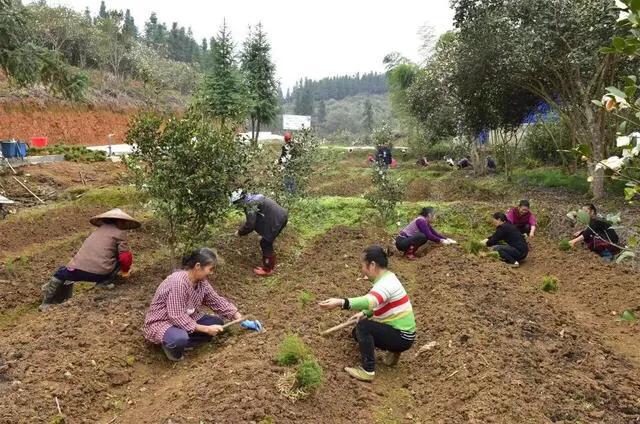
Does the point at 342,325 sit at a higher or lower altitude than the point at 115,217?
lower

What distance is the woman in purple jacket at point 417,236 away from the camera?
399 inches

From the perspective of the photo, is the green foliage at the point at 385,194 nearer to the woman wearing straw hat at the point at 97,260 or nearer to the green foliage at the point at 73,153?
the woman wearing straw hat at the point at 97,260

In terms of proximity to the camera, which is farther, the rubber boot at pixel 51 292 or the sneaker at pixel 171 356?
the rubber boot at pixel 51 292

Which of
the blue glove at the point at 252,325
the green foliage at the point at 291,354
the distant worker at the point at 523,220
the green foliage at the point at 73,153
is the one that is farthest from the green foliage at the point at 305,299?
the green foliage at the point at 73,153

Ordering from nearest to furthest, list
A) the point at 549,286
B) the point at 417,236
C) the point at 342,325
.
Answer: the point at 342,325, the point at 549,286, the point at 417,236

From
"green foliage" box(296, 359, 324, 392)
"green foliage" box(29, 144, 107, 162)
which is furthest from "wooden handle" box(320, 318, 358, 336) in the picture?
"green foliage" box(29, 144, 107, 162)

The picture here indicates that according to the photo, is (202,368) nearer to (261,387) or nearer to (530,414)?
(261,387)

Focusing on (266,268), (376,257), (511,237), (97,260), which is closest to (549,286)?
(511,237)

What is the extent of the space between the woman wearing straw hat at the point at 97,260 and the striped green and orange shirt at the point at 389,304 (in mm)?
4028

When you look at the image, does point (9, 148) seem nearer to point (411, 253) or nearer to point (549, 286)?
point (411, 253)

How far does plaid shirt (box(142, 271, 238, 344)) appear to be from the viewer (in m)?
5.68

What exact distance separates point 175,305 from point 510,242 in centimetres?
651

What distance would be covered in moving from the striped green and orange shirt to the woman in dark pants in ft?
16.4

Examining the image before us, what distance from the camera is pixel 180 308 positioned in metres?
5.70
